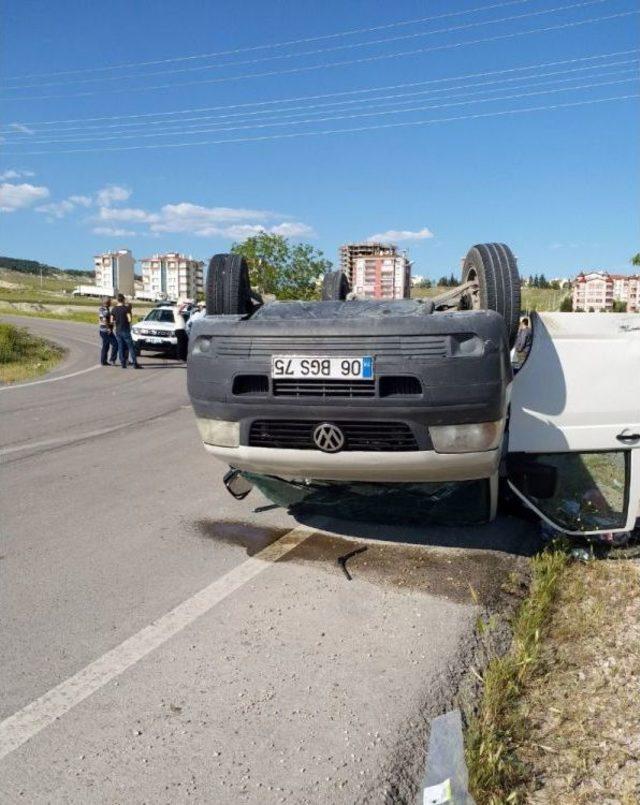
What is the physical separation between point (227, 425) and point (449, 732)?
5.74ft

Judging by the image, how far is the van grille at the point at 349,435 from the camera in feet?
10.2

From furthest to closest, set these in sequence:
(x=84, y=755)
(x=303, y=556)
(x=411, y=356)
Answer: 1. (x=303, y=556)
2. (x=411, y=356)
3. (x=84, y=755)

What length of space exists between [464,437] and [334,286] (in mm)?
A: 2670

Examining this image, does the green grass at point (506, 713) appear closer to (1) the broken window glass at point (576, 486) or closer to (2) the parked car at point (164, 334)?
(1) the broken window glass at point (576, 486)

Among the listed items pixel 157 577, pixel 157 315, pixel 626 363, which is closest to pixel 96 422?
pixel 157 577

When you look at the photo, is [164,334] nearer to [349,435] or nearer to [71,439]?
[71,439]

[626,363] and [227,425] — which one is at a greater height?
[626,363]

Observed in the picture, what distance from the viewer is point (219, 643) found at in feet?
9.36

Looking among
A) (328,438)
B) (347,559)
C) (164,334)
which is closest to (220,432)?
(328,438)

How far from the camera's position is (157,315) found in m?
20.1

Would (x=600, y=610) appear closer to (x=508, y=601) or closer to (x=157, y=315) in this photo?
(x=508, y=601)

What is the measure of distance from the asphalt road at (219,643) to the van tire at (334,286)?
5.65ft

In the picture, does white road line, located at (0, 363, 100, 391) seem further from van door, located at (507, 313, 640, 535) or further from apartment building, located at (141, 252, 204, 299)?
apartment building, located at (141, 252, 204, 299)

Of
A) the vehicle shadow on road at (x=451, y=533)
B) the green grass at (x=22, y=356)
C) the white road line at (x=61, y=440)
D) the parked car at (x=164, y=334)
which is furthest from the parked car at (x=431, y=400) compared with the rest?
the parked car at (x=164, y=334)
